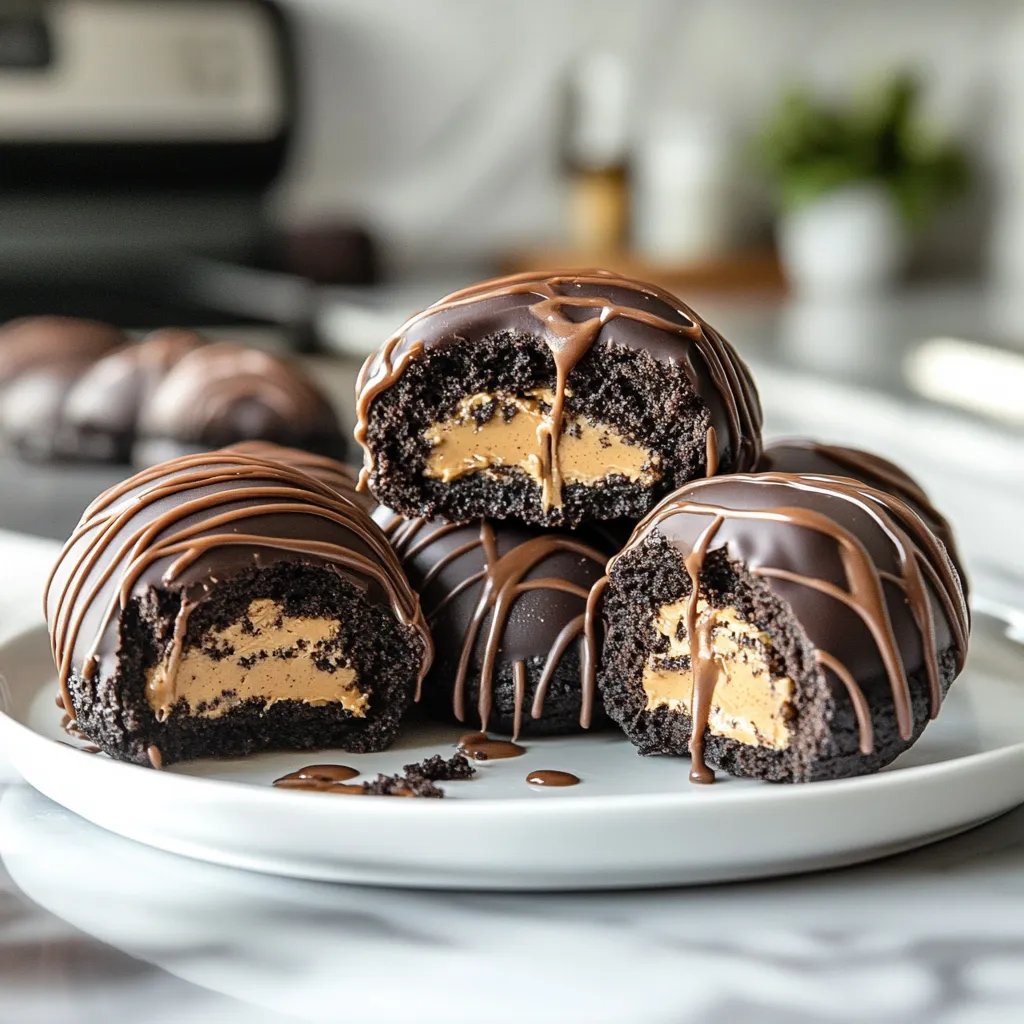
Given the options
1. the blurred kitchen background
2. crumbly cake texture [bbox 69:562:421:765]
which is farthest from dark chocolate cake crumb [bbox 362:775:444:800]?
the blurred kitchen background

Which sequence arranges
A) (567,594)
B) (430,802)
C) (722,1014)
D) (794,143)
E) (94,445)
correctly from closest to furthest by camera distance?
(722,1014), (430,802), (567,594), (94,445), (794,143)

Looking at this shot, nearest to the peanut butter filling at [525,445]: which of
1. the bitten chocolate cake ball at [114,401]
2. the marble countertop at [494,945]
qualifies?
the marble countertop at [494,945]

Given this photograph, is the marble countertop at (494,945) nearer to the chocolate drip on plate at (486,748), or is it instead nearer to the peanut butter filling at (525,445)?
the chocolate drip on plate at (486,748)

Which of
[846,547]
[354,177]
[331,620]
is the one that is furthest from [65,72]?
[846,547]

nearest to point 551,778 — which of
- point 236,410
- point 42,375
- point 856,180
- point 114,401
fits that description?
point 236,410

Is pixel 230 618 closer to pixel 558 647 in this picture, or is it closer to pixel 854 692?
pixel 558 647

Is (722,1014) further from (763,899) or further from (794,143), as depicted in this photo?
(794,143)

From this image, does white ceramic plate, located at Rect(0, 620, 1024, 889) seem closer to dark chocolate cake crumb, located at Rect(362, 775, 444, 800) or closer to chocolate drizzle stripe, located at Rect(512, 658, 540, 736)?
dark chocolate cake crumb, located at Rect(362, 775, 444, 800)
